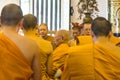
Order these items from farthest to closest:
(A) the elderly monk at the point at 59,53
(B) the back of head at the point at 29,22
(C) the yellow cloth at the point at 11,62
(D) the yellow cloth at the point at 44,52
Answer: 1. (A) the elderly monk at the point at 59,53
2. (D) the yellow cloth at the point at 44,52
3. (B) the back of head at the point at 29,22
4. (C) the yellow cloth at the point at 11,62

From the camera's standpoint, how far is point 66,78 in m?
2.90

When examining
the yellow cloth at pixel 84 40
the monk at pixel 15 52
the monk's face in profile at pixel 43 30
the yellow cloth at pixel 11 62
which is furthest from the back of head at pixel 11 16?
the monk's face in profile at pixel 43 30

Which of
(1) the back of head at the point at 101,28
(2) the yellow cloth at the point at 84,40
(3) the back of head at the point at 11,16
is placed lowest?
(2) the yellow cloth at the point at 84,40

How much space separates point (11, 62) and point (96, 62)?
0.77 meters

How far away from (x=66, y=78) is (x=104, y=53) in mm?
445

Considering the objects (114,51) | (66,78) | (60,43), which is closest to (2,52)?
(66,78)

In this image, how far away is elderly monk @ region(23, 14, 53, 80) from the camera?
3261 millimetres

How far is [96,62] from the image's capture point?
2732 mm

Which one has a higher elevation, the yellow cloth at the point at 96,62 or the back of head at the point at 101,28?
the back of head at the point at 101,28

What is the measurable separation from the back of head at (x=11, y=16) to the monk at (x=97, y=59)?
621 millimetres

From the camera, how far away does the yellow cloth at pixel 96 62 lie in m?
2.71

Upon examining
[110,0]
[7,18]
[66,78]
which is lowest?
[66,78]

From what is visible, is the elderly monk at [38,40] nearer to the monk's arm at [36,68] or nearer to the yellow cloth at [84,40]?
the yellow cloth at [84,40]

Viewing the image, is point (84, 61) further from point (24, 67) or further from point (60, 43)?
point (60, 43)
